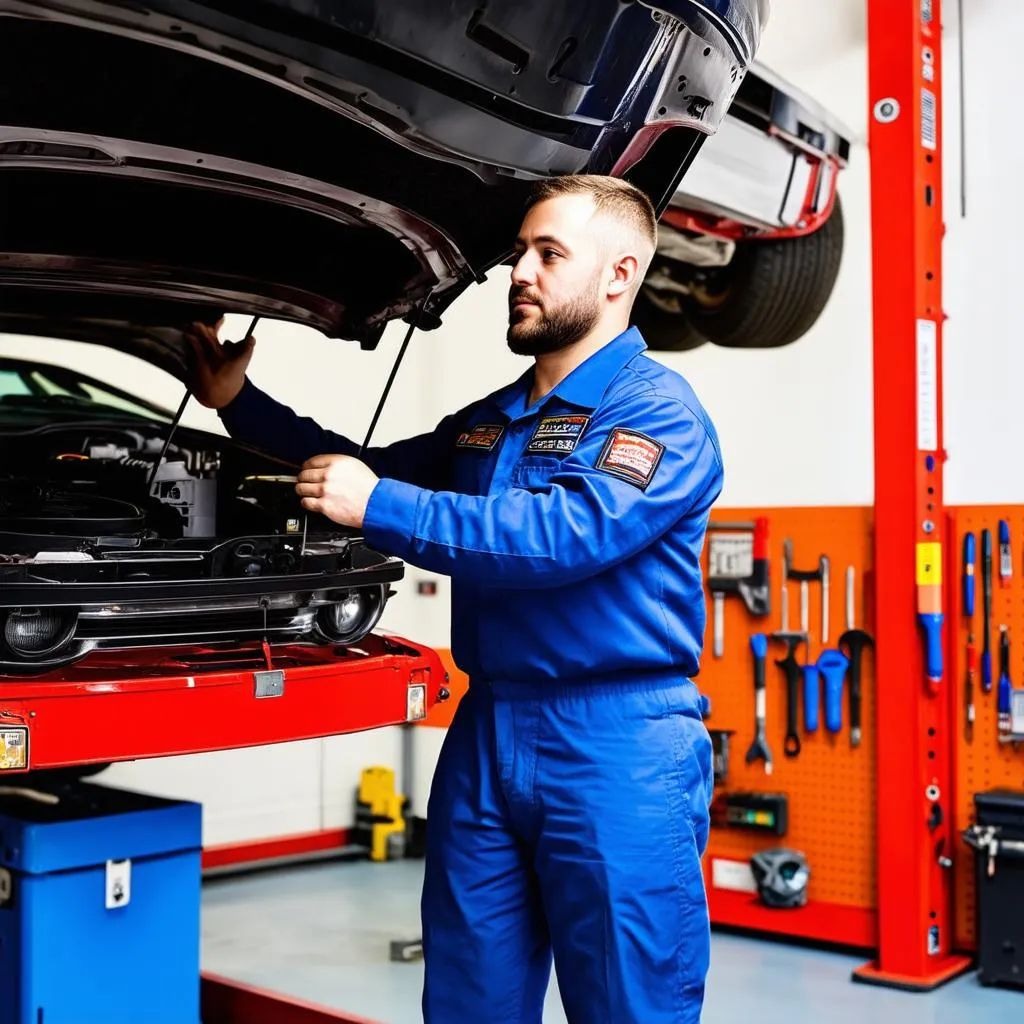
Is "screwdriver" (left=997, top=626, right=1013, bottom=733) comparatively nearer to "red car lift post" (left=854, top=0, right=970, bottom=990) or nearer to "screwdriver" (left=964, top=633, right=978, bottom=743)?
"screwdriver" (left=964, top=633, right=978, bottom=743)

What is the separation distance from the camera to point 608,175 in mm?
2029

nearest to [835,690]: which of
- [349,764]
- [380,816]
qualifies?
[380,816]

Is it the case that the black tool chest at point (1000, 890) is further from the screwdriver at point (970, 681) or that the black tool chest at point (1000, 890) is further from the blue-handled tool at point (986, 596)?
the blue-handled tool at point (986, 596)

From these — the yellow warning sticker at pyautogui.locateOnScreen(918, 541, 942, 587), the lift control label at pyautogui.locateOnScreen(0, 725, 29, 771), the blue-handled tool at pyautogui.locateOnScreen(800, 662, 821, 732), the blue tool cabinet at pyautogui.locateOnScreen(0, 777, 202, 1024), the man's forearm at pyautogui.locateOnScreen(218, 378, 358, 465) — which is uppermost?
the man's forearm at pyautogui.locateOnScreen(218, 378, 358, 465)

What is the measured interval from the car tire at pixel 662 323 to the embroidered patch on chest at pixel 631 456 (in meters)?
2.60

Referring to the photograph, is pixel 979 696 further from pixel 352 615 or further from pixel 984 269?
pixel 352 615

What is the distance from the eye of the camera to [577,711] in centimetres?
175

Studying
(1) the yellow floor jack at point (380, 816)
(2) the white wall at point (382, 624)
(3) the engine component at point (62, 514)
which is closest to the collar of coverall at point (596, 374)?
(3) the engine component at point (62, 514)

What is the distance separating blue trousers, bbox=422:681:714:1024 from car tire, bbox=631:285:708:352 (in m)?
2.66

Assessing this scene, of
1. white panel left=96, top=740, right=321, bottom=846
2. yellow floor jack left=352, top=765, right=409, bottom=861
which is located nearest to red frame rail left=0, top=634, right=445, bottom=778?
white panel left=96, top=740, right=321, bottom=846

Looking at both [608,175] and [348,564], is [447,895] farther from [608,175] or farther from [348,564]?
[608,175]

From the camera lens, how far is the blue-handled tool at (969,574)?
3717mm

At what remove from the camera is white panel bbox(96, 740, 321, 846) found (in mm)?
4535

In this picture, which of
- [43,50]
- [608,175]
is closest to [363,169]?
[608,175]
